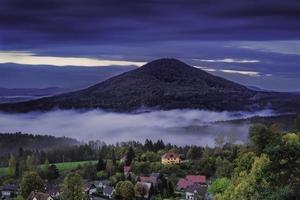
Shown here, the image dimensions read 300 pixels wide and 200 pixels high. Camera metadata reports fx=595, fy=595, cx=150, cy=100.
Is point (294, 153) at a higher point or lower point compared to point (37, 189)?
higher

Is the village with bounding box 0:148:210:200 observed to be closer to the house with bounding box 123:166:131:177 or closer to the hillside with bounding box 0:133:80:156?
the house with bounding box 123:166:131:177

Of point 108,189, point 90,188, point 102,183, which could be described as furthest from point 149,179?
point 90,188

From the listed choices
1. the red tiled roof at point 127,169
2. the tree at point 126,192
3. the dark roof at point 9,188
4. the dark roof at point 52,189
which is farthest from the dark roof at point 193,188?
the dark roof at point 9,188

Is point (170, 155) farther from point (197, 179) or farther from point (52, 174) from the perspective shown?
point (197, 179)

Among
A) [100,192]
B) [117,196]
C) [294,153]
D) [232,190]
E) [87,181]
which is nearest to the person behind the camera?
[294,153]

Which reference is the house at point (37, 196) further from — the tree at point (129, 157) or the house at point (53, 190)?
the tree at point (129, 157)

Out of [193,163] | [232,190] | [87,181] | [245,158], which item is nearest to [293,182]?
[232,190]

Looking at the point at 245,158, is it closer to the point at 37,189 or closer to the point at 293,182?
the point at 293,182
